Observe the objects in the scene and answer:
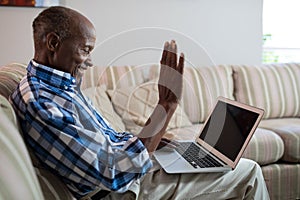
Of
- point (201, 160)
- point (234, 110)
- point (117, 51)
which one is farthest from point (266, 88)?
point (117, 51)

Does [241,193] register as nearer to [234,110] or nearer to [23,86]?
[234,110]

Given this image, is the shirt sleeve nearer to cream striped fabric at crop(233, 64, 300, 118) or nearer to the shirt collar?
the shirt collar

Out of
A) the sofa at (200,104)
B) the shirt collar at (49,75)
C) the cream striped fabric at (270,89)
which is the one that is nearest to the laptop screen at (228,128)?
the sofa at (200,104)

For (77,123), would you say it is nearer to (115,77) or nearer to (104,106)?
(104,106)

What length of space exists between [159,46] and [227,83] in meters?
1.52

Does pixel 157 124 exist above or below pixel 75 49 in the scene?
below

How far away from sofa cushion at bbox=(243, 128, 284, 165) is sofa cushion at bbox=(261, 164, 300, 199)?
2.1 inches

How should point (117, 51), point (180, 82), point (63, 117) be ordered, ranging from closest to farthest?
point (63, 117) → point (180, 82) → point (117, 51)

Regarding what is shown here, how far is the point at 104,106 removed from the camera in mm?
1916

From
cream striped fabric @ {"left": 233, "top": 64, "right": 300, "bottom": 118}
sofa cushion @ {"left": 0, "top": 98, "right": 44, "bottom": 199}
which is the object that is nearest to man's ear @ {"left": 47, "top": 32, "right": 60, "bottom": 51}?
sofa cushion @ {"left": 0, "top": 98, "right": 44, "bottom": 199}

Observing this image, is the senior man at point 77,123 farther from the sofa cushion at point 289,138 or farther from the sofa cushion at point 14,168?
the sofa cushion at point 289,138

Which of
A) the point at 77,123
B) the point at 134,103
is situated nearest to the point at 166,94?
the point at 77,123

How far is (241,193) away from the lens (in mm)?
1354

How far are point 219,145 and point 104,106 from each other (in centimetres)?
69
